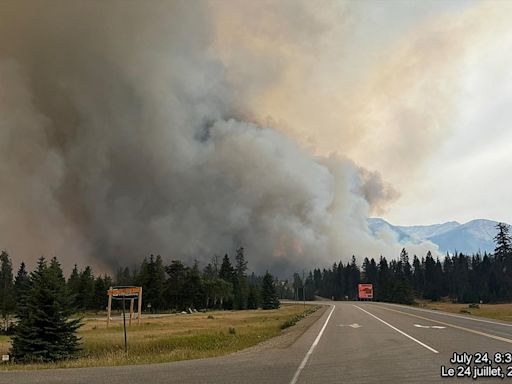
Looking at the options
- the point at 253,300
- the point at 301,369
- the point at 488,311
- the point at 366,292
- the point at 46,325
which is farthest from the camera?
the point at 366,292

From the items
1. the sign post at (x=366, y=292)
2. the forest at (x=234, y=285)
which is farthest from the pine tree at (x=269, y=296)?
the sign post at (x=366, y=292)

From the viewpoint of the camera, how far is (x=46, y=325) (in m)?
28.8

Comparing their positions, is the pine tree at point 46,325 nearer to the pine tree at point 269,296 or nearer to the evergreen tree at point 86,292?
the evergreen tree at point 86,292

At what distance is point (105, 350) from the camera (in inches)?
1241

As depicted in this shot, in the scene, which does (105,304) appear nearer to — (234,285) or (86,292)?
(86,292)

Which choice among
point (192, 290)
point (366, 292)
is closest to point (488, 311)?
point (192, 290)

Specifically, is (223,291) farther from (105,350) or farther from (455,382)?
(455,382)

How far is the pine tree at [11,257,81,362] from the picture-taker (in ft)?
91.0

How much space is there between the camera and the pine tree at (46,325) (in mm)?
27750

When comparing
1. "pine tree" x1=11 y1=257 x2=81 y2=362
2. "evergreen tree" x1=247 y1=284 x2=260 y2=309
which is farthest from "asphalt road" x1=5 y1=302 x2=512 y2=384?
"evergreen tree" x1=247 y1=284 x2=260 y2=309

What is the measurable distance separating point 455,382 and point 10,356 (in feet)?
86.7

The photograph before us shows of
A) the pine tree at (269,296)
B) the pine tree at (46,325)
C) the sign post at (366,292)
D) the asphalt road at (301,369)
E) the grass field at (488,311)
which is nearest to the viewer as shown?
the asphalt road at (301,369)

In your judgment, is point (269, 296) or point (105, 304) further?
point (269, 296)

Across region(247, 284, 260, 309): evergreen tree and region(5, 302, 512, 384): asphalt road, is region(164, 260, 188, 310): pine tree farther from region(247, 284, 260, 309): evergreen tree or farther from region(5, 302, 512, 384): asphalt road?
region(5, 302, 512, 384): asphalt road
